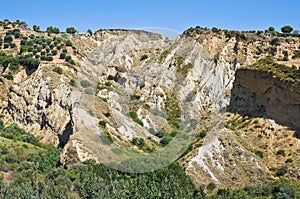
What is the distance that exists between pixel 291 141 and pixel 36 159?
2210cm

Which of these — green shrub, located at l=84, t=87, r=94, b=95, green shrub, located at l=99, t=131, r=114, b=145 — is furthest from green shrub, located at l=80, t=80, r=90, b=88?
green shrub, located at l=99, t=131, r=114, b=145

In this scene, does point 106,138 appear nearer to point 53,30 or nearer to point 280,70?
point 280,70

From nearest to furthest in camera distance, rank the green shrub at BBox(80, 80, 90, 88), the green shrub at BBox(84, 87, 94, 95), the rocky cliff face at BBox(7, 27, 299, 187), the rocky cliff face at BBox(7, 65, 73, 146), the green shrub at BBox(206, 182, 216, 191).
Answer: the green shrub at BBox(206, 182, 216, 191)
the rocky cliff face at BBox(7, 27, 299, 187)
the rocky cliff face at BBox(7, 65, 73, 146)
the green shrub at BBox(84, 87, 94, 95)
the green shrub at BBox(80, 80, 90, 88)

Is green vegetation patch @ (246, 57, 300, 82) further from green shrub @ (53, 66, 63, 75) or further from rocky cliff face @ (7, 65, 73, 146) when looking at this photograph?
green shrub @ (53, 66, 63, 75)

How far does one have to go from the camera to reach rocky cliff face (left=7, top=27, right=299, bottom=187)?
37.3 meters

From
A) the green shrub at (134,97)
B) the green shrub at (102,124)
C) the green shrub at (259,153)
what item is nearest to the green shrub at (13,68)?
the green shrub at (134,97)

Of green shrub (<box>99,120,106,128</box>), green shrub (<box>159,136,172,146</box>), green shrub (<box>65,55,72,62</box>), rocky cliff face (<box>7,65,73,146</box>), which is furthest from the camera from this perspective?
green shrub (<box>65,55,72,62</box>)

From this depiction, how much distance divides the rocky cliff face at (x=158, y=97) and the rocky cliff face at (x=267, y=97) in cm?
9

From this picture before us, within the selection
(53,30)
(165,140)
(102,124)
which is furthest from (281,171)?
(53,30)

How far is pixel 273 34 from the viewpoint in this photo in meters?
63.0

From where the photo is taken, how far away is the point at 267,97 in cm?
4131

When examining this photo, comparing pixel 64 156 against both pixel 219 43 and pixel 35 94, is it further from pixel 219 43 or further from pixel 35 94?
pixel 219 43

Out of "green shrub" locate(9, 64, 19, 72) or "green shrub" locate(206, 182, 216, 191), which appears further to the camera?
"green shrub" locate(9, 64, 19, 72)

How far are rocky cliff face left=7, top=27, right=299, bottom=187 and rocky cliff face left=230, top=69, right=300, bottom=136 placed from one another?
0.31ft
